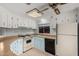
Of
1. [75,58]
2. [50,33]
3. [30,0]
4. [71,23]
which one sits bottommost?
[75,58]

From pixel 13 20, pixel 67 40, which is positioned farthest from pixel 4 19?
pixel 67 40

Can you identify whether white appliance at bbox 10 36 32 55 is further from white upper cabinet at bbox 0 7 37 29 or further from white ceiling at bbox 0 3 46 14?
white ceiling at bbox 0 3 46 14

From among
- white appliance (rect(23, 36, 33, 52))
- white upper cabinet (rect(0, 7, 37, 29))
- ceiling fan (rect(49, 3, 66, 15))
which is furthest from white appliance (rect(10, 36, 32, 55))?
ceiling fan (rect(49, 3, 66, 15))

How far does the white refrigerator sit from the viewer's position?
4.11ft

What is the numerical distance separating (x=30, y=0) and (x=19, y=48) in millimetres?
682

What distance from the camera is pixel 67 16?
1.27 metres

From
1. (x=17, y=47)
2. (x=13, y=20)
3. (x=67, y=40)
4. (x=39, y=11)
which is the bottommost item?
(x=17, y=47)

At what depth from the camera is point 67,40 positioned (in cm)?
132

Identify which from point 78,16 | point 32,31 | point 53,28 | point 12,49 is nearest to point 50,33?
point 53,28

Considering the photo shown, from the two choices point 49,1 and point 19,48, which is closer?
point 49,1

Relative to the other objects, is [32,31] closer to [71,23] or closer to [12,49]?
[12,49]

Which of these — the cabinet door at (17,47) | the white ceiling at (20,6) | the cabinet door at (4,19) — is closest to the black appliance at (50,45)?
the cabinet door at (17,47)

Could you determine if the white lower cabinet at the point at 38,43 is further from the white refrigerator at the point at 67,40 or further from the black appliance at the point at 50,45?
the white refrigerator at the point at 67,40

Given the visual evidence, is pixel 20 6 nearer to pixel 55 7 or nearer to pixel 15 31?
pixel 15 31
